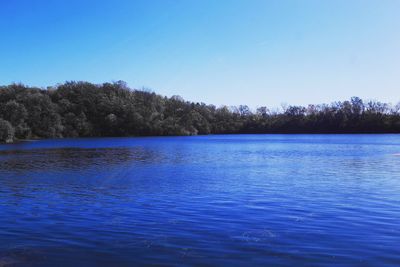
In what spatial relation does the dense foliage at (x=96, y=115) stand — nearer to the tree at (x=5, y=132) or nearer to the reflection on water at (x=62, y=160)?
the tree at (x=5, y=132)

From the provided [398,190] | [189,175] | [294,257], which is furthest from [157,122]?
[294,257]

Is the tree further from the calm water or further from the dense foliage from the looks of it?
the calm water

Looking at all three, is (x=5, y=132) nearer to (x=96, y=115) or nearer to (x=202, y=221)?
(x=96, y=115)

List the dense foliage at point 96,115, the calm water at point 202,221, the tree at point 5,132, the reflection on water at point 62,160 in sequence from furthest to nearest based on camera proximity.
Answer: the dense foliage at point 96,115, the tree at point 5,132, the reflection on water at point 62,160, the calm water at point 202,221

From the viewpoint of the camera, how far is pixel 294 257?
12938 millimetres

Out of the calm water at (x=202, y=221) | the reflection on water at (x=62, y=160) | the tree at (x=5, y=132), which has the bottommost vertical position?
the reflection on water at (x=62, y=160)

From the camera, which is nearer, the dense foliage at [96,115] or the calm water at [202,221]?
the calm water at [202,221]

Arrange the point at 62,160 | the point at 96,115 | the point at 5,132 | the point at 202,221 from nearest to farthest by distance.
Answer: the point at 202,221
the point at 62,160
the point at 5,132
the point at 96,115

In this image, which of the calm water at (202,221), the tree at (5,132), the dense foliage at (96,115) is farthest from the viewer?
the dense foliage at (96,115)

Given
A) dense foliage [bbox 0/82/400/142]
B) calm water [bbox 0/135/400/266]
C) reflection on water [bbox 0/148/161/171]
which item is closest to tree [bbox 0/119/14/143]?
dense foliage [bbox 0/82/400/142]

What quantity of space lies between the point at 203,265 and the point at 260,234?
4.21m

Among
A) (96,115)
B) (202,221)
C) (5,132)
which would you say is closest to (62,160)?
(202,221)

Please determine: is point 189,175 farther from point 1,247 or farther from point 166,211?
point 1,247

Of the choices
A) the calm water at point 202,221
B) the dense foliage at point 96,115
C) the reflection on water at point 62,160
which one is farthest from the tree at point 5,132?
the calm water at point 202,221
